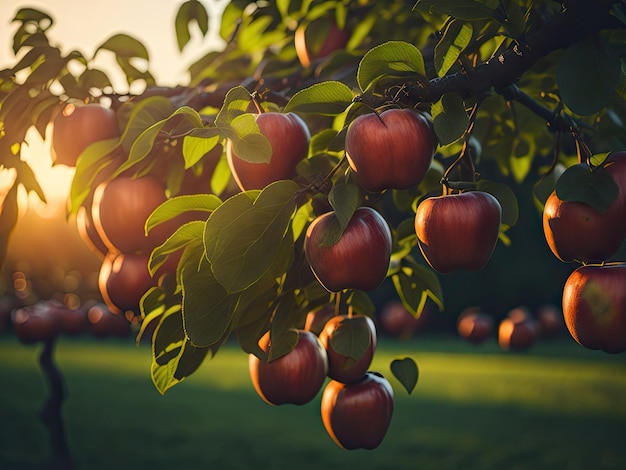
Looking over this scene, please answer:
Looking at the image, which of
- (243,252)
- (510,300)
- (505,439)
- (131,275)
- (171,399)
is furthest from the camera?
(510,300)

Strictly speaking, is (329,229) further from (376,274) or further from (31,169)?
(31,169)

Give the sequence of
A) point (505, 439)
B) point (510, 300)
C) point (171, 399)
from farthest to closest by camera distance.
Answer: point (510, 300) → point (171, 399) → point (505, 439)

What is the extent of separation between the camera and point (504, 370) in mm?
7781

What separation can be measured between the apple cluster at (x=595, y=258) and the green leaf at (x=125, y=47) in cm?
103

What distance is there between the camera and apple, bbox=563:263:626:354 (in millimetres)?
1068

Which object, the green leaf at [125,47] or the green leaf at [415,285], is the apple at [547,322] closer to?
the green leaf at [415,285]

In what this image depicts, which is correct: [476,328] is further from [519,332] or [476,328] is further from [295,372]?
[295,372]

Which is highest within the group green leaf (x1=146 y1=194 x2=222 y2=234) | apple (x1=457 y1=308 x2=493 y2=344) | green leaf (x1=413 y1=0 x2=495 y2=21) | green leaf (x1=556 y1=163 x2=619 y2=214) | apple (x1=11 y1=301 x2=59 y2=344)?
green leaf (x1=413 y1=0 x2=495 y2=21)

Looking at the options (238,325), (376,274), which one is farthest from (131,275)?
(376,274)

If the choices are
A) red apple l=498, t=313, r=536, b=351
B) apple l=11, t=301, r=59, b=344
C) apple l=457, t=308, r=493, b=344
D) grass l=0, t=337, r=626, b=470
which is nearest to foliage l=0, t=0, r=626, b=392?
grass l=0, t=337, r=626, b=470

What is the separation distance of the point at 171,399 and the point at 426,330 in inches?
256

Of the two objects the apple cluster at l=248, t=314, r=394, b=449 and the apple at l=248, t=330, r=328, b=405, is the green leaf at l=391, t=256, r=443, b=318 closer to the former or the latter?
the apple cluster at l=248, t=314, r=394, b=449

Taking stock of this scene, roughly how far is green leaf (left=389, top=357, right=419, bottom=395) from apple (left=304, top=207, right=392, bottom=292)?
1.27 ft

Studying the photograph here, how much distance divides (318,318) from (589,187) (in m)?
0.72
